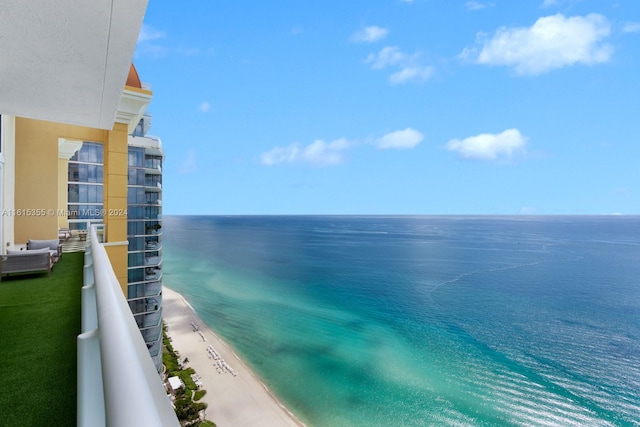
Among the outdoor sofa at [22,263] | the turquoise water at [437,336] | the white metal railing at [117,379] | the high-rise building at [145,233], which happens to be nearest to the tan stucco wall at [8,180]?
the outdoor sofa at [22,263]

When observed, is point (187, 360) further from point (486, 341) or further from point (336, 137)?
point (336, 137)

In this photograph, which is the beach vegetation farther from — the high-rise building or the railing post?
the railing post

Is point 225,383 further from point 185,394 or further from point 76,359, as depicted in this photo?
point 76,359

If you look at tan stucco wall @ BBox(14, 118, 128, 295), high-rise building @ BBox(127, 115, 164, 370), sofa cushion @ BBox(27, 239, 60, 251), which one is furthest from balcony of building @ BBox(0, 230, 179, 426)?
high-rise building @ BBox(127, 115, 164, 370)

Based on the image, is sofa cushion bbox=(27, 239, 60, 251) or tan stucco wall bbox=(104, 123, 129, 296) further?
sofa cushion bbox=(27, 239, 60, 251)

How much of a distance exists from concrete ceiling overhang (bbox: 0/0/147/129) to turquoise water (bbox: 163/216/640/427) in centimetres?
1574

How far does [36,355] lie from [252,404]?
1508cm

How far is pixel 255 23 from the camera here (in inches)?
2502

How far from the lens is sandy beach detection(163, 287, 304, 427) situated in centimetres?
1417

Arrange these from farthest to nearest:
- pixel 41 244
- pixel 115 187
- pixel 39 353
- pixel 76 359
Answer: pixel 41 244 → pixel 115 187 → pixel 39 353 → pixel 76 359

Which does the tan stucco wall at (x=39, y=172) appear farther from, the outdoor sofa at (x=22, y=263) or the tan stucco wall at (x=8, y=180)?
the outdoor sofa at (x=22, y=263)

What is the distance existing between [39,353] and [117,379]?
251 cm

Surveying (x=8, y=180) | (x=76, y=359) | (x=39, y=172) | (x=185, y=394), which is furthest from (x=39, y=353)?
(x=185, y=394)

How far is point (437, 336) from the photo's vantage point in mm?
22766
